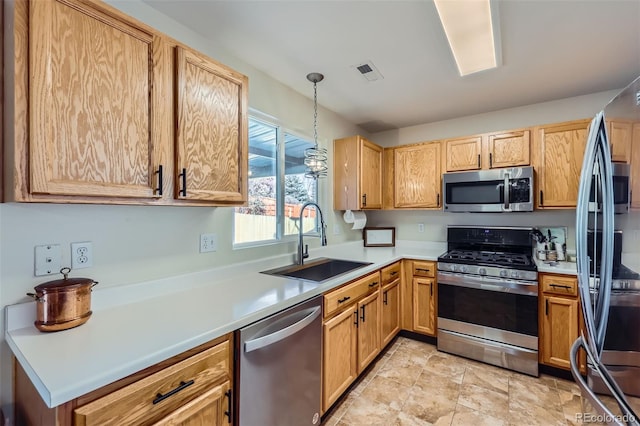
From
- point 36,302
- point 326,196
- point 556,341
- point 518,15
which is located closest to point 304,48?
point 518,15

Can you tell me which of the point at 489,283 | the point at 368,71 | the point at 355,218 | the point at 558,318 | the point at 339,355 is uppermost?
the point at 368,71

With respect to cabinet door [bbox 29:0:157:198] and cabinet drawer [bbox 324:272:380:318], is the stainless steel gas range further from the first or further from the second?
cabinet door [bbox 29:0:157:198]

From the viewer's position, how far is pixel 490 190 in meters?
2.72

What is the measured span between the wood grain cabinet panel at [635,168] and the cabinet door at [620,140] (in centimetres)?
3

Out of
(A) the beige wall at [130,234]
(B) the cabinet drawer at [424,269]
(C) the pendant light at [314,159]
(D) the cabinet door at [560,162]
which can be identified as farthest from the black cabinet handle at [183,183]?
(D) the cabinet door at [560,162]

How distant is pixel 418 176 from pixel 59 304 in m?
3.06

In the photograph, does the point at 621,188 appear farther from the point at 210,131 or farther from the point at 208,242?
the point at 208,242

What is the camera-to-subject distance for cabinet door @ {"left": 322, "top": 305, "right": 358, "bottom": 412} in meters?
1.75

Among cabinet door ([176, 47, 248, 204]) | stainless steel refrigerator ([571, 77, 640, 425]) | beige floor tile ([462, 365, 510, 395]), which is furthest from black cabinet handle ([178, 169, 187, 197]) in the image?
beige floor tile ([462, 365, 510, 395])

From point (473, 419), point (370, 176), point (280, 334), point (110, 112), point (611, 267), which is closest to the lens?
point (611, 267)

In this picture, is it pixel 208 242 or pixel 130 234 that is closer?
pixel 130 234

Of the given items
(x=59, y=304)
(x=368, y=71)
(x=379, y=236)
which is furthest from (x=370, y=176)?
(x=59, y=304)

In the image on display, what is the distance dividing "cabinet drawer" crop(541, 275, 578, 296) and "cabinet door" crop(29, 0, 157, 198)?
2.82 metres

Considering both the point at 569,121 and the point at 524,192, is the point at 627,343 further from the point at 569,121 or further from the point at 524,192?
the point at 569,121
